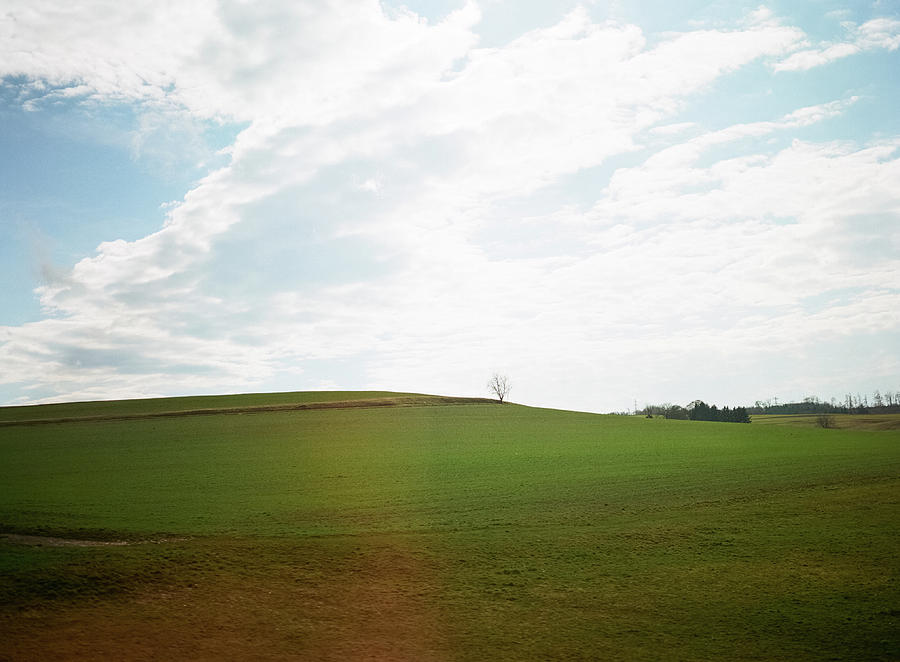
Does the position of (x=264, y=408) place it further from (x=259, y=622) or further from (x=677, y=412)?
(x=677, y=412)

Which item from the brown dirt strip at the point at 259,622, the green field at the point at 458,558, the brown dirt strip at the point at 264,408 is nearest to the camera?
the brown dirt strip at the point at 259,622

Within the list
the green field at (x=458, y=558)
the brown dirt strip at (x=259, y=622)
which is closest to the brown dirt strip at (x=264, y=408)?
the green field at (x=458, y=558)

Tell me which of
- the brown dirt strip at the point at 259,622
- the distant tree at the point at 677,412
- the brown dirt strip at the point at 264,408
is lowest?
the brown dirt strip at the point at 259,622

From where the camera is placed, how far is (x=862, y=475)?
26875 millimetres

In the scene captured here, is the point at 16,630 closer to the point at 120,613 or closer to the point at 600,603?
the point at 120,613

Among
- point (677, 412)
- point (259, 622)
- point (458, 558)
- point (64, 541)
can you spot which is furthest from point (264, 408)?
point (677, 412)

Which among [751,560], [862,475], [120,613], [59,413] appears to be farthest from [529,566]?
[59,413]

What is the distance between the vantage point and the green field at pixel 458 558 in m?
11.7

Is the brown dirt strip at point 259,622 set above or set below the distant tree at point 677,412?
below

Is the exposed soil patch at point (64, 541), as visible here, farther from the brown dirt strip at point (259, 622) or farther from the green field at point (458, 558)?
the brown dirt strip at point (259, 622)

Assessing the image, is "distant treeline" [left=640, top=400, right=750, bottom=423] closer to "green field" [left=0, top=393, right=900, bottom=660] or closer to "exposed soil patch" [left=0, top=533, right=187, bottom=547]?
"green field" [left=0, top=393, right=900, bottom=660]

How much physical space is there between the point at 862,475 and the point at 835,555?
45.9 feet

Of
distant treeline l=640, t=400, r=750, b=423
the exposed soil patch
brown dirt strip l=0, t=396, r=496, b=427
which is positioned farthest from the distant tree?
the exposed soil patch

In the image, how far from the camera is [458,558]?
16359mm
